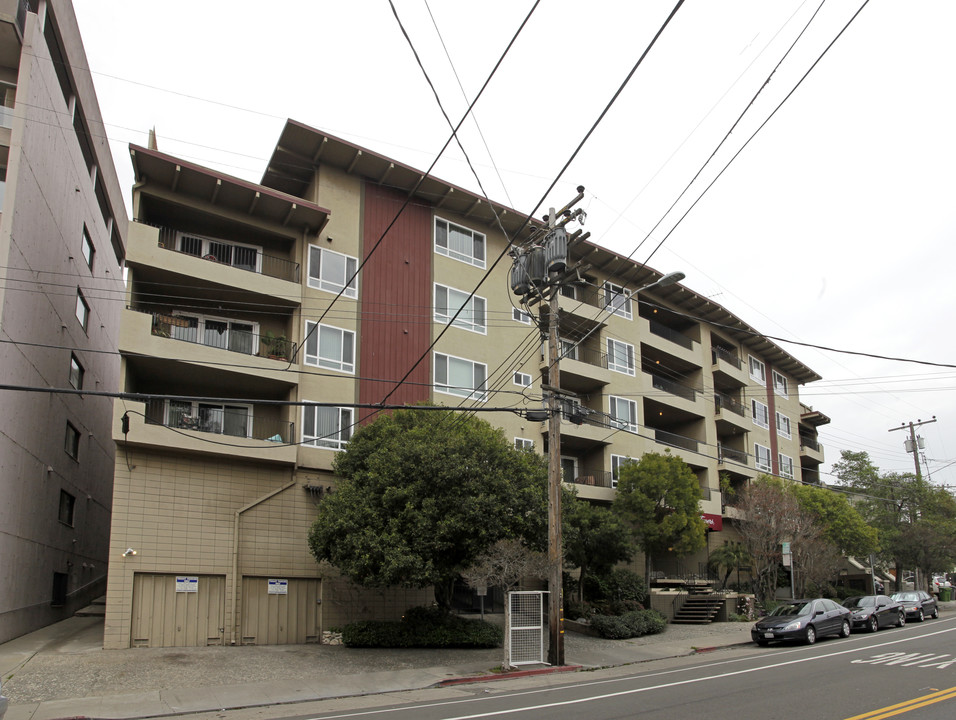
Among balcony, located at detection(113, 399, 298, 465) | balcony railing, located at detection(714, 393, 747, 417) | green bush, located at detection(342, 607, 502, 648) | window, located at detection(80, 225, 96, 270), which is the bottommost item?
green bush, located at detection(342, 607, 502, 648)

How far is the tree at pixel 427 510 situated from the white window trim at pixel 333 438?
3579 mm

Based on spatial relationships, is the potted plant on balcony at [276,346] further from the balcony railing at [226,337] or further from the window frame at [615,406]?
the window frame at [615,406]

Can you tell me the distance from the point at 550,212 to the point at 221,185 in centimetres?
1118

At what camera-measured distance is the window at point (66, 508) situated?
26.0m

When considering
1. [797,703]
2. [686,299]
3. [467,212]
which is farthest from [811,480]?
[797,703]

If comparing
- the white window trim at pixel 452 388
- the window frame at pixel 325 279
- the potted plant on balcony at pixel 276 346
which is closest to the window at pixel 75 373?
the potted plant on balcony at pixel 276 346

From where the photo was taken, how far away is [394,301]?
27.8 metres

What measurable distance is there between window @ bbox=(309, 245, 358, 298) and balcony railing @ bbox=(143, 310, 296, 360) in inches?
101

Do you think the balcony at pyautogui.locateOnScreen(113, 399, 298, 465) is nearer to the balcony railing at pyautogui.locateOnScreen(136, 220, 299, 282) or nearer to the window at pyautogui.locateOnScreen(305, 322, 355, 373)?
the window at pyautogui.locateOnScreen(305, 322, 355, 373)

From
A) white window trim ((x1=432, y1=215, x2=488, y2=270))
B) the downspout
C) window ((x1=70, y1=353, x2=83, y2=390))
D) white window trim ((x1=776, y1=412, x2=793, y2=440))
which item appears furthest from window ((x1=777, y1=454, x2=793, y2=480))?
window ((x1=70, y1=353, x2=83, y2=390))

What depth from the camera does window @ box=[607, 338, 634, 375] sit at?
3572 cm

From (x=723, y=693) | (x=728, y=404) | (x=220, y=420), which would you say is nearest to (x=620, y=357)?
(x=728, y=404)

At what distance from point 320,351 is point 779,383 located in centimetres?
3766

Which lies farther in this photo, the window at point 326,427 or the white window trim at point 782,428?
the white window trim at point 782,428
